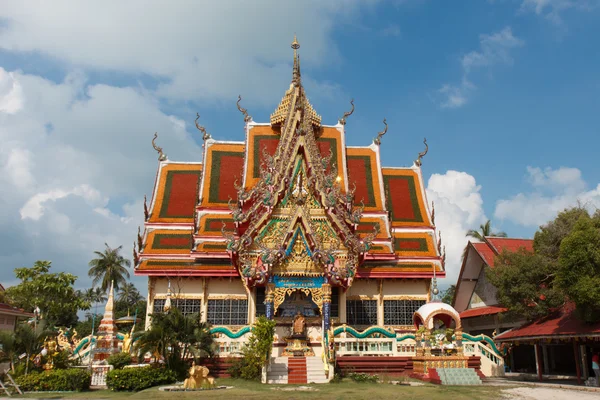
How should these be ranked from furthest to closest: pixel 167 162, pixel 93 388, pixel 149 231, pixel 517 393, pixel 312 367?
pixel 167 162, pixel 149 231, pixel 312 367, pixel 93 388, pixel 517 393

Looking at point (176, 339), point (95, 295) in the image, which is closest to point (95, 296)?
point (95, 295)

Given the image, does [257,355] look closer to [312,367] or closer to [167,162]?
[312,367]

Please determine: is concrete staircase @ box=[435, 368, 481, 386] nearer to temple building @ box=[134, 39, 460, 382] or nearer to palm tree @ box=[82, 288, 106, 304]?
temple building @ box=[134, 39, 460, 382]

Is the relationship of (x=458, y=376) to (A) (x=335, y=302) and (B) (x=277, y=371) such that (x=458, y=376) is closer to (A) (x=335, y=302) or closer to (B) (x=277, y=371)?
(B) (x=277, y=371)

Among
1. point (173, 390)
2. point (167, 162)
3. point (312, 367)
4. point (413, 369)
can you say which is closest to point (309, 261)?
point (312, 367)

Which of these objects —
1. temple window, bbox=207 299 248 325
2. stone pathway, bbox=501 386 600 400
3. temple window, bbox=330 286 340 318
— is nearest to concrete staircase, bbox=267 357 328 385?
temple window, bbox=330 286 340 318

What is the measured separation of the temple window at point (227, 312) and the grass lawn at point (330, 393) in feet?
22.1

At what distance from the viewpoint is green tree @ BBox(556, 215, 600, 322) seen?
14.4m

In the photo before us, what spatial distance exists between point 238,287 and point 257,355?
6.47 meters

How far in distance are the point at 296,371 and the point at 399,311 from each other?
24.8 ft

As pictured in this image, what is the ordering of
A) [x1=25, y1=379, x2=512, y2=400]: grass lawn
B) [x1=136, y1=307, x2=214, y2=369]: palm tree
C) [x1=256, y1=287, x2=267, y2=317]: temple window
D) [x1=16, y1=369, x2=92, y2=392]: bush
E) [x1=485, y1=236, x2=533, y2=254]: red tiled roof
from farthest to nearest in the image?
[x1=485, y1=236, x2=533, y2=254]: red tiled roof < [x1=256, y1=287, x2=267, y2=317]: temple window < [x1=136, y1=307, x2=214, y2=369]: palm tree < [x1=16, y1=369, x2=92, y2=392]: bush < [x1=25, y1=379, x2=512, y2=400]: grass lawn

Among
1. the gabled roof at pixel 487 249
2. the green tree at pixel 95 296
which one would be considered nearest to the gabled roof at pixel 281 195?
the gabled roof at pixel 487 249

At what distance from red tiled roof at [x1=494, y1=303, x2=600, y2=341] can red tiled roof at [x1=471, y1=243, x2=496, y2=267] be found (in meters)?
6.07

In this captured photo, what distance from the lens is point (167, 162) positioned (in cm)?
2647
